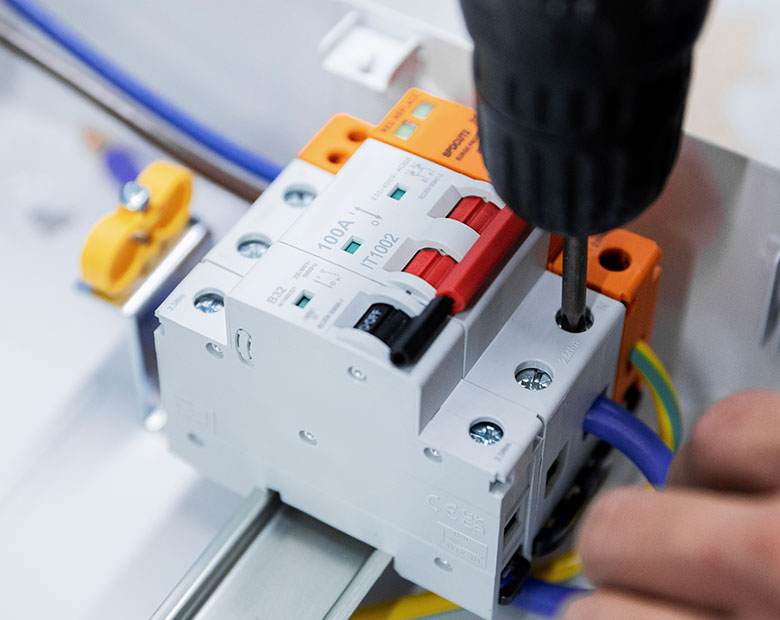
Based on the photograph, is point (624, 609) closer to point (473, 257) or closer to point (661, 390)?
point (473, 257)

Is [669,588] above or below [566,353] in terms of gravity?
above

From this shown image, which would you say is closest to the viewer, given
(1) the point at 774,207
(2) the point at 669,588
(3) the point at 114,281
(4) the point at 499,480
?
(2) the point at 669,588

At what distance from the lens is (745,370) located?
88 centimetres

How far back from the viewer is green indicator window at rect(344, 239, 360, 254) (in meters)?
0.70

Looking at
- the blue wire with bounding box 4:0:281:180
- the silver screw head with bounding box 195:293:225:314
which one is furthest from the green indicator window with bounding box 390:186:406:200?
the blue wire with bounding box 4:0:281:180

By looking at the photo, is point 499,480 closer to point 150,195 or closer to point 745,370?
point 745,370

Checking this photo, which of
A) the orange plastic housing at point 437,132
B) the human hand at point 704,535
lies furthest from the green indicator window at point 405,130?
the human hand at point 704,535

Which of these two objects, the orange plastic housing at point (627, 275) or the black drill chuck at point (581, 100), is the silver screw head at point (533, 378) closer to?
the orange plastic housing at point (627, 275)

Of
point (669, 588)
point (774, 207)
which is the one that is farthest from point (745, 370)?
point (669, 588)

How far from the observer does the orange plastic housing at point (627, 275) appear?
76 centimetres

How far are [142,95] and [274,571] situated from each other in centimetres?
44

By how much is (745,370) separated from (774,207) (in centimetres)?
15

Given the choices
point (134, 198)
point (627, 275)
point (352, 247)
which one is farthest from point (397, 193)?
point (134, 198)

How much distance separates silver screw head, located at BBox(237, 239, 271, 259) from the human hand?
35 cm
